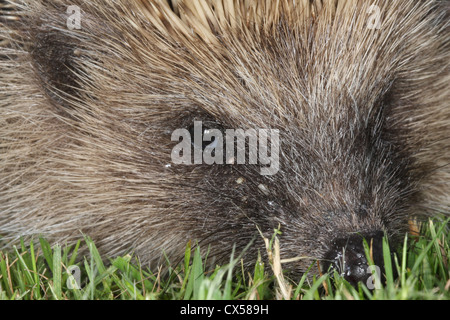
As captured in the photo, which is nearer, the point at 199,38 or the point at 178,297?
the point at 178,297

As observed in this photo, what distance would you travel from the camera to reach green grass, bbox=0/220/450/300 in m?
1.74

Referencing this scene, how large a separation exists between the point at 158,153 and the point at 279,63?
56 centimetres


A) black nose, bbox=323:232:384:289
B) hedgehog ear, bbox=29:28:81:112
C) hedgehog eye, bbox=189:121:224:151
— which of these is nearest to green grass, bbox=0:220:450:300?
black nose, bbox=323:232:384:289

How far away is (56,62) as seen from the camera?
2330 mm

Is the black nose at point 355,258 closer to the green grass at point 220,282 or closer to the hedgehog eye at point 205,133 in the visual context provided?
the green grass at point 220,282

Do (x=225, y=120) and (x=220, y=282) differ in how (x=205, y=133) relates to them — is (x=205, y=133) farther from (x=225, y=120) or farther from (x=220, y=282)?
(x=220, y=282)

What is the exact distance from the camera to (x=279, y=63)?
212 cm

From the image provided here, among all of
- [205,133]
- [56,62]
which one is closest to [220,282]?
[205,133]

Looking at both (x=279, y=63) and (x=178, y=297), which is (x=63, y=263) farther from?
(x=279, y=63)

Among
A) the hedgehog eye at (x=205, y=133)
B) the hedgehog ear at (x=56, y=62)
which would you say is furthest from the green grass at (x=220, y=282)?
the hedgehog ear at (x=56, y=62)

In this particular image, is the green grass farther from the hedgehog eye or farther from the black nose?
the hedgehog eye

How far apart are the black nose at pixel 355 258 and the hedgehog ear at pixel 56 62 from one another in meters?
1.17

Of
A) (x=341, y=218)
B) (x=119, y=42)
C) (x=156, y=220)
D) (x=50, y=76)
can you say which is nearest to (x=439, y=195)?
(x=341, y=218)

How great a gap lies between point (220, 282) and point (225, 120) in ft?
1.95
